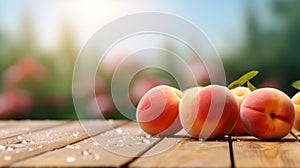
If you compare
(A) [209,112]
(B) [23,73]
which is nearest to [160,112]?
(A) [209,112]

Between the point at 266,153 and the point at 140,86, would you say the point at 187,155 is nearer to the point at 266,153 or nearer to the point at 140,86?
the point at 266,153

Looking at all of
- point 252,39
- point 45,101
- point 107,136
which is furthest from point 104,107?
point 107,136

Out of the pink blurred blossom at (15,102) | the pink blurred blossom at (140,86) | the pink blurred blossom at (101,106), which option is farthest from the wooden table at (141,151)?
the pink blurred blossom at (15,102)

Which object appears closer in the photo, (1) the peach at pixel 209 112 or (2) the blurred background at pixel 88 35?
(1) the peach at pixel 209 112

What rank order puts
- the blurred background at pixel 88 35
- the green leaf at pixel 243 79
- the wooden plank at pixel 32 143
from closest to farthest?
the wooden plank at pixel 32 143 → the green leaf at pixel 243 79 → the blurred background at pixel 88 35

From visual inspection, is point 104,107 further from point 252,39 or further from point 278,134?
point 278,134

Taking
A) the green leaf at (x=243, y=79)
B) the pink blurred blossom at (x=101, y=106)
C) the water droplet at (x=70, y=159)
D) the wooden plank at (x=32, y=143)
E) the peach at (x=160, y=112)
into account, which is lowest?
the pink blurred blossom at (x=101, y=106)

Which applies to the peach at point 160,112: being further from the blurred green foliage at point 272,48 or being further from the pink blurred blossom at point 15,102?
the pink blurred blossom at point 15,102
